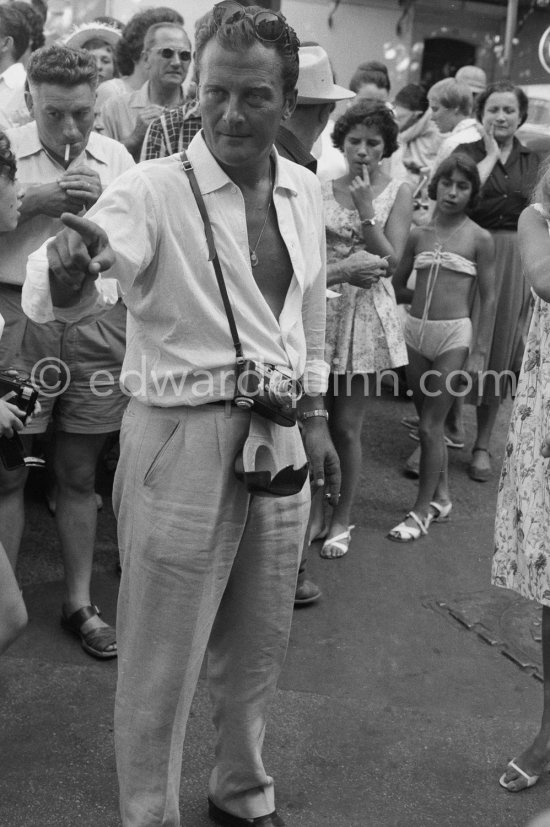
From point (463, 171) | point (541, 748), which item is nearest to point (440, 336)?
point (463, 171)

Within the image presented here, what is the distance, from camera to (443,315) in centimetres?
552

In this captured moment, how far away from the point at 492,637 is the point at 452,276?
2.15 meters

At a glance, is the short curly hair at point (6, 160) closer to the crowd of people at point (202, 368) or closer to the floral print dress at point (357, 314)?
the crowd of people at point (202, 368)

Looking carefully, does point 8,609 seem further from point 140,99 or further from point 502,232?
point 502,232

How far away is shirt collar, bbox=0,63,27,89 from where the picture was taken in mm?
5112

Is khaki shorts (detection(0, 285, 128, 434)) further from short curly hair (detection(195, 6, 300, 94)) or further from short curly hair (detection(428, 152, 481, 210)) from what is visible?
short curly hair (detection(428, 152, 481, 210))

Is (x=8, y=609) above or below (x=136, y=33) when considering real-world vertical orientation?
below

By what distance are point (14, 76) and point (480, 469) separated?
3.55 metres

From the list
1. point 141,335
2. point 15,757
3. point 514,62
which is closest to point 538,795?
point 15,757

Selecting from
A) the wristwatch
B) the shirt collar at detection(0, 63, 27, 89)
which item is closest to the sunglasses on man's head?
the wristwatch

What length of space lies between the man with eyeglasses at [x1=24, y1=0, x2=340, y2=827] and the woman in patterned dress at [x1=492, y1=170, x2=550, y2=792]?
80 centimetres

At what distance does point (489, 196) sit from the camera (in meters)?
6.34

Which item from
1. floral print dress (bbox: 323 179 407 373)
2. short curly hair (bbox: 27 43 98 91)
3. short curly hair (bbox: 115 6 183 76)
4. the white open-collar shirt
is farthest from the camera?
short curly hair (bbox: 115 6 183 76)

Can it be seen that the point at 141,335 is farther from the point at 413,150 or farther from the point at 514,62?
the point at 514,62
